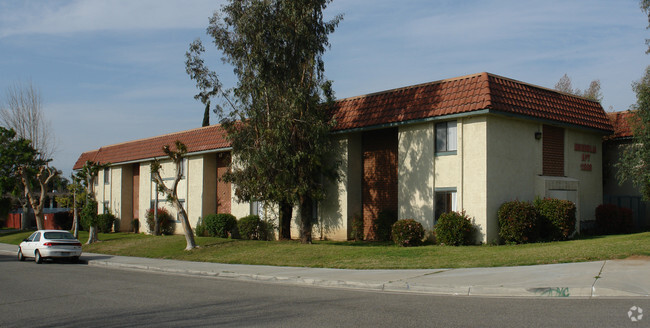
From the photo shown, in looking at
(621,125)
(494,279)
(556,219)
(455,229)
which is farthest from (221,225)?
(494,279)

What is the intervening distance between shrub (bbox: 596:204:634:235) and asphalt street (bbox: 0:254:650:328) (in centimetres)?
1568

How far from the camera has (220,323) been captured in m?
9.38

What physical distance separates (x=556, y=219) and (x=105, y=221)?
32157 mm

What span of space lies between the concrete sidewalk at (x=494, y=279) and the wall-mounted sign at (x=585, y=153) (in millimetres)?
11274

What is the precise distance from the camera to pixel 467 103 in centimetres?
2120

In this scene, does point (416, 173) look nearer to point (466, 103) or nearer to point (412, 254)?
point (466, 103)

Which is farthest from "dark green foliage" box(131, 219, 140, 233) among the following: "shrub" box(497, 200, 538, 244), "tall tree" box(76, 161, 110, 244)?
"shrub" box(497, 200, 538, 244)

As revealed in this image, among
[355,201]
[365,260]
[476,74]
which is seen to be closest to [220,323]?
[365,260]

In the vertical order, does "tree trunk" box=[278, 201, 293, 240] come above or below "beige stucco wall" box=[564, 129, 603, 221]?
below

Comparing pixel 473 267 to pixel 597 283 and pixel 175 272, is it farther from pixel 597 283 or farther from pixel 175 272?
pixel 175 272

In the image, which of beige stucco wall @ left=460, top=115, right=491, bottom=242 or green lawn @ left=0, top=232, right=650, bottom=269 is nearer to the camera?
green lawn @ left=0, top=232, right=650, bottom=269

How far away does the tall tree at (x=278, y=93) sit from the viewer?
22.8 m

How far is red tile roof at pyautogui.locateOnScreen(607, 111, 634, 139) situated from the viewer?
2577cm

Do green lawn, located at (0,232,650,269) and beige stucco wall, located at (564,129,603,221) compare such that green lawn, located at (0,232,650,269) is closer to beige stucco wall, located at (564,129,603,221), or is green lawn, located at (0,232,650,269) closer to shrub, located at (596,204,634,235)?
shrub, located at (596,204,634,235)
